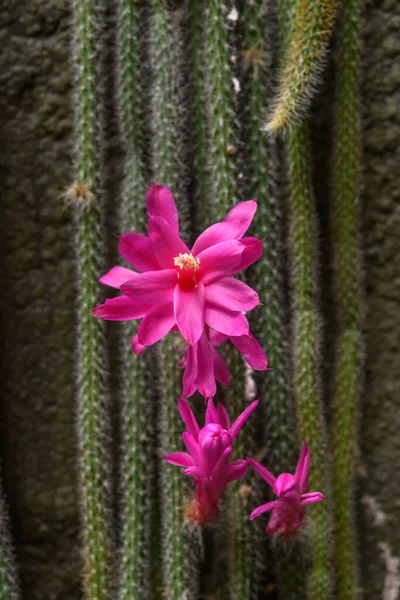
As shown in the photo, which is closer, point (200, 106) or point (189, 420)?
point (189, 420)

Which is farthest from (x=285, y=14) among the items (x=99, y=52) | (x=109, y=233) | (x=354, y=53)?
(x=109, y=233)

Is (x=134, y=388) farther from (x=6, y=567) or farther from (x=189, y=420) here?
(x=6, y=567)

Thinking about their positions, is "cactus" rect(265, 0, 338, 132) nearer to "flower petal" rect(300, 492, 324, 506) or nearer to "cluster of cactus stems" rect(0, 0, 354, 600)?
"cluster of cactus stems" rect(0, 0, 354, 600)

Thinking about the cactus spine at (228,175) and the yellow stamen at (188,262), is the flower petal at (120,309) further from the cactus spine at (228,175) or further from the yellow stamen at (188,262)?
the cactus spine at (228,175)

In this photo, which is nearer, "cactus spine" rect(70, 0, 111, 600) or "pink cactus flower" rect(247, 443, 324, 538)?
"pink cactus flower" rect(247, 443, 324, 538)

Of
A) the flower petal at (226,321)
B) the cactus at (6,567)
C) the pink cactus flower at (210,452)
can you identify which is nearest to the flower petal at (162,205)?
the flower petal at (226,321)

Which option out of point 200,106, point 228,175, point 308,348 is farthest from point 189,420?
point 200,106

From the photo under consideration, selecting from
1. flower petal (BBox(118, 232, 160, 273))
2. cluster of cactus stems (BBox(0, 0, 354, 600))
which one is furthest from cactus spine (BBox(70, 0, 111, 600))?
flower petal (BBox(118, 232, 160, 273))
